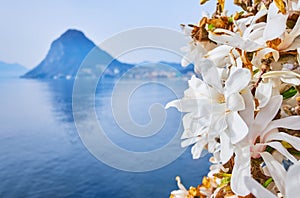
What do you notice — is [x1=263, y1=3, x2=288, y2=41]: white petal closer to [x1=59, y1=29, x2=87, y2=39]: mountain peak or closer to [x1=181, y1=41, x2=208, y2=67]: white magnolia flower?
[x1=181, y1=41, x2=208, y2=67]: white magnolia flower

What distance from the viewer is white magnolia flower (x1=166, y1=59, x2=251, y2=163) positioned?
21 centimetres

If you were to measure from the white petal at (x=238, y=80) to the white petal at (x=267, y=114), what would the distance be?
27mm

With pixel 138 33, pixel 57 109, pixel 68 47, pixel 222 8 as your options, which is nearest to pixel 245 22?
pixel 222 8

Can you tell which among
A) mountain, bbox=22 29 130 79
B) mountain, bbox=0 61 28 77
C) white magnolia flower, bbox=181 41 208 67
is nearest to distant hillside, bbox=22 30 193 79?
mountain, bbox=22 29 130 79

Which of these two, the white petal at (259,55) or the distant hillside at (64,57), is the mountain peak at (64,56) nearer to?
the distant hillside at (64,57)

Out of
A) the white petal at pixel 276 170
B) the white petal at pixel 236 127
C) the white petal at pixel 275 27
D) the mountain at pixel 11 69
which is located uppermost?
the mountain at pixel 11 69

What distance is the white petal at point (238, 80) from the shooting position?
0.67 ft

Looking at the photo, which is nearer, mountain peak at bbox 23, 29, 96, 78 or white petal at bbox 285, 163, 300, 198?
white petal at bbox 285, 163, 300, 198

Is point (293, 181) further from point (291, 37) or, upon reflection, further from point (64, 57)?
point (64, 57)

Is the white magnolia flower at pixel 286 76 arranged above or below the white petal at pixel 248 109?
above

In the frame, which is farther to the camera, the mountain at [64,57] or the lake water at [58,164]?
the mountain at [64,57]

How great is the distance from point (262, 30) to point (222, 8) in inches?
2.4

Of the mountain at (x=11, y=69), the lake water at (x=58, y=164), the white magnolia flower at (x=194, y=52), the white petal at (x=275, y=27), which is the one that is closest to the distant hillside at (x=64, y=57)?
the mountain at (x=11, y=69)

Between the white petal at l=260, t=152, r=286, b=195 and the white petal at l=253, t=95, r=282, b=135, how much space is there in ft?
0.06
